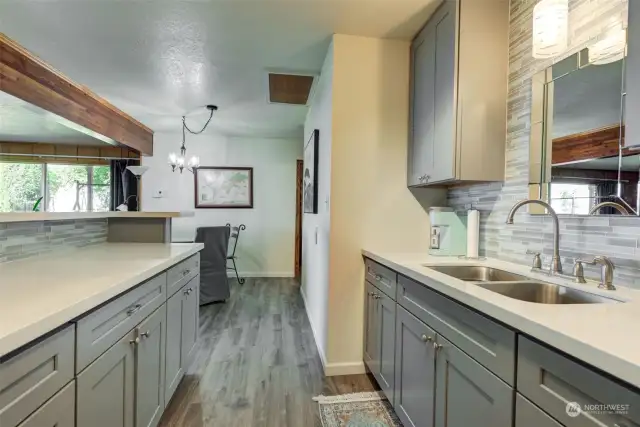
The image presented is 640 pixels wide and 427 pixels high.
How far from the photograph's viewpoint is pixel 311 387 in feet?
7.12

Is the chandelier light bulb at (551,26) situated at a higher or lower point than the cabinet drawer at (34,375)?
higher

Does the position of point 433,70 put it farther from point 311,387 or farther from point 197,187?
point 197,187

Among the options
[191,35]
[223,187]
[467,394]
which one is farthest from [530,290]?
[223,187]

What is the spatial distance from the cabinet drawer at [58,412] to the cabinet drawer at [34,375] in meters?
0.02

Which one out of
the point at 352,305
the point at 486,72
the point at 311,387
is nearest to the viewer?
the point at 486,72

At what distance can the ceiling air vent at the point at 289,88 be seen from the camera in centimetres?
305

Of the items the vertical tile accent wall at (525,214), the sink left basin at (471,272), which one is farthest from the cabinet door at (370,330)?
the vertical tile accent wall at (525,214)

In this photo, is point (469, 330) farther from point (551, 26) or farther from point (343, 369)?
point (343, 369)

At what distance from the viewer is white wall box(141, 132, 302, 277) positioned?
5465 mm

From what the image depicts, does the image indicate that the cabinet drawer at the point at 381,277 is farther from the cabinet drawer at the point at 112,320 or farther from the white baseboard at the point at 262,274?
the white baseboard at the point at 262,274

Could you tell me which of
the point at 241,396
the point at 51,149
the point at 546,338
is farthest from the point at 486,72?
the point at 51,149

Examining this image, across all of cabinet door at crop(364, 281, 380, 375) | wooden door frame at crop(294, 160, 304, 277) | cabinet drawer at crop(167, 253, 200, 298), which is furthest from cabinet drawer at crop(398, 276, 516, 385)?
wooden door frame at crop(294, 160, 304, 277)

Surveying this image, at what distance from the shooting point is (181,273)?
2.00 m

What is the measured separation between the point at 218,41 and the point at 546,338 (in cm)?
261
